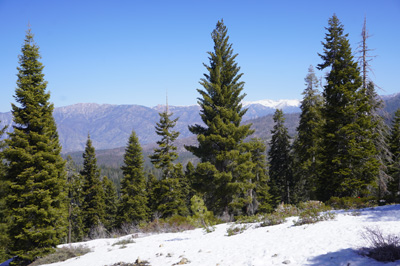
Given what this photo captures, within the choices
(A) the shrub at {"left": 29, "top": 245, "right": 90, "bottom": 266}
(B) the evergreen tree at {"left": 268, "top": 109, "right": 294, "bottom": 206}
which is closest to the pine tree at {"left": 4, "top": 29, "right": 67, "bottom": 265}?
(A) the shrub at {"left": 29, "top": 245, "right": 90, "bottom": 266}

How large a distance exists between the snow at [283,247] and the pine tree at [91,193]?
28.5 meters

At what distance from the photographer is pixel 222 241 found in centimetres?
980

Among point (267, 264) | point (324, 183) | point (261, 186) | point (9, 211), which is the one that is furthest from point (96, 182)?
point (267, 264)

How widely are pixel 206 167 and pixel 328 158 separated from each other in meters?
9.33

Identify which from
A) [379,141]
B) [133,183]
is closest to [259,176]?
[379,141]

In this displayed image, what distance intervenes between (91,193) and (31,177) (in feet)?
A: 75.3

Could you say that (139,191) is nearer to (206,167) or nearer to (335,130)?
(206,167)

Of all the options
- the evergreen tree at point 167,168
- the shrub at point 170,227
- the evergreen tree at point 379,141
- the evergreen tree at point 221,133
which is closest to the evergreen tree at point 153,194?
the evergreen tree at point 167,168

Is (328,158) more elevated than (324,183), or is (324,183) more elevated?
(328,158)

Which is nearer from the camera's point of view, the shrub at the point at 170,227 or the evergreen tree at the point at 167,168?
the shrub at the point at 170,227

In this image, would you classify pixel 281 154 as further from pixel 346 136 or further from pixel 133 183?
pixel 133 183

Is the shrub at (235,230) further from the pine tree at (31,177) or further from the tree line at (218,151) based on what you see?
the pine tree at (31,177)

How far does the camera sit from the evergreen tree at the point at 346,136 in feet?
58.6

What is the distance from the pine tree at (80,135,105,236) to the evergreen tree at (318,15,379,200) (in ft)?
103
